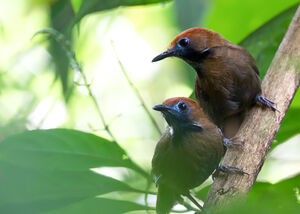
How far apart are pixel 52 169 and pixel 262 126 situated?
5.34ft

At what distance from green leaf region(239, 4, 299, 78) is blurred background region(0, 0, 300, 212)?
8 centimetres

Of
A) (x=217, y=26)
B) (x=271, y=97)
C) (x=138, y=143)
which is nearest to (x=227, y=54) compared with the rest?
(x=217, y=26)

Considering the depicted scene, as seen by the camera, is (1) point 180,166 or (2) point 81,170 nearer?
(2) point 81,170

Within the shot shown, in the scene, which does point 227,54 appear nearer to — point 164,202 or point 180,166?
point 180,166

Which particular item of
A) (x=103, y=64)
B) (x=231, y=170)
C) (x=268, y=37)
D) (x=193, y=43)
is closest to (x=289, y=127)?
(x=231, y=170)

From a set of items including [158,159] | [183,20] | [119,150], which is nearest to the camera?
[119,150]

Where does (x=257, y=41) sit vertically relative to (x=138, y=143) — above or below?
above

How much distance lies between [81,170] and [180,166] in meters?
1.27

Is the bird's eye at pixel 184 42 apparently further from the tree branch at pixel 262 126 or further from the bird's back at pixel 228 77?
the tree branch at pixel 262 126

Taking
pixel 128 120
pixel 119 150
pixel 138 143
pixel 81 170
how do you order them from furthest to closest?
pixel 128 120, pixel 138 143, pixel 119 150, pixel 81 170

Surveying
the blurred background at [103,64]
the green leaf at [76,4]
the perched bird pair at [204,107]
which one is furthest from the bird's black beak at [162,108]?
the green leaf at [76,4]

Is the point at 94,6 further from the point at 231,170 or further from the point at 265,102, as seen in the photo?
the point at 265,102

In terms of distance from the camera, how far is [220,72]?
2709 mm

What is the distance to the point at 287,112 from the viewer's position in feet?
7.47
